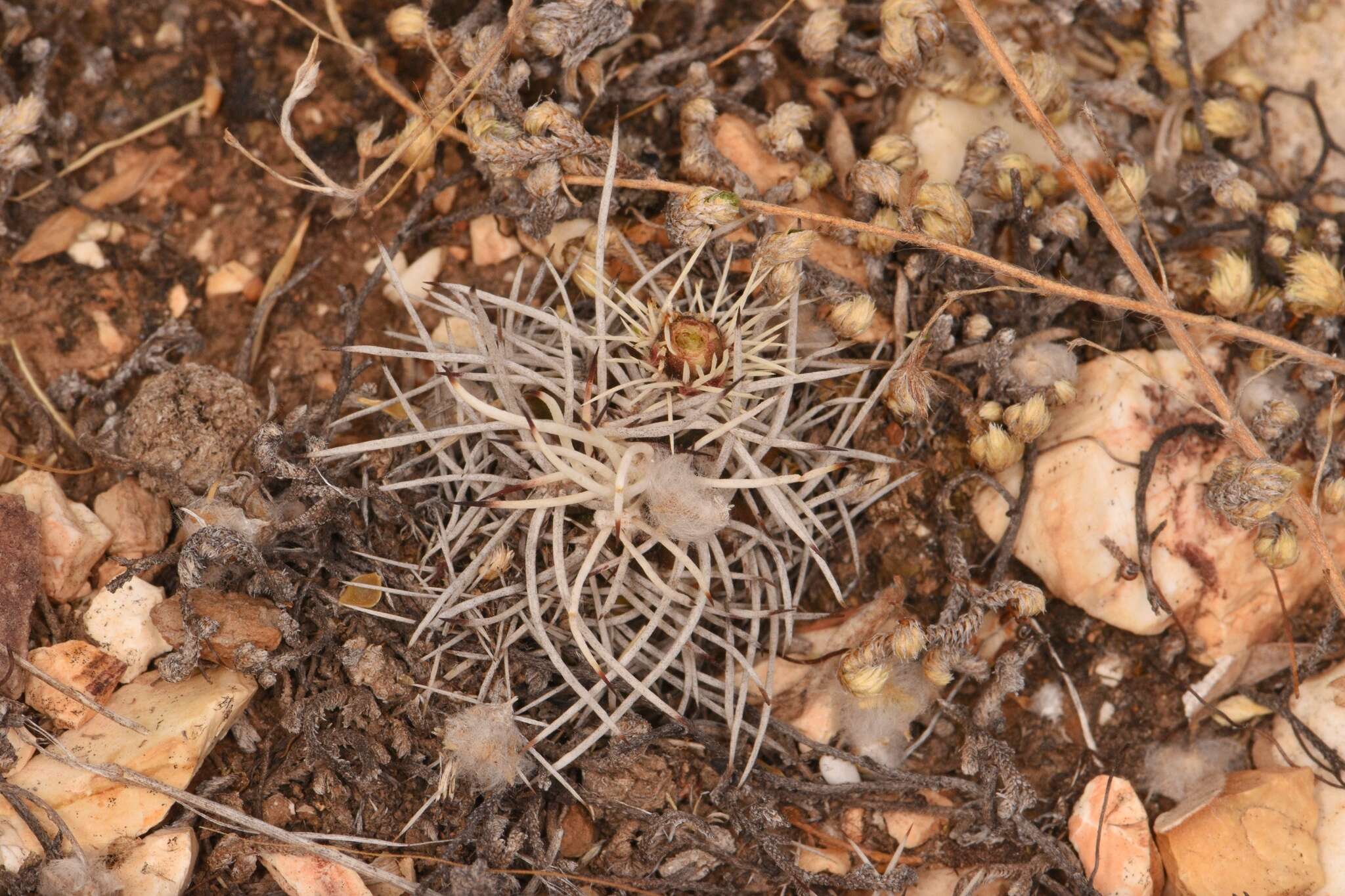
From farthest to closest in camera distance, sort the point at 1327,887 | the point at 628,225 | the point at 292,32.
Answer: the point at 292,32, the point at 628,225, the point at 1327,887

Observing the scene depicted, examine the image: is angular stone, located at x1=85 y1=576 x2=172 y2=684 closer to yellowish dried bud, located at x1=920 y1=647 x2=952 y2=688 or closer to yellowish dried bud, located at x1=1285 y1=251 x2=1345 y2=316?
yellowish dried bud, located at x1=920 y1=647 x2=952 y2=688

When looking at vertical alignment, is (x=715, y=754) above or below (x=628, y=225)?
below

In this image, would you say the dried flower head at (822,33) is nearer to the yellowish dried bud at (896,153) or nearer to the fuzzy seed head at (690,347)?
the yellowish dried bud at (896,153)

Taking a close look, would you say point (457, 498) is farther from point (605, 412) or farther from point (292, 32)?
point (292, 32)

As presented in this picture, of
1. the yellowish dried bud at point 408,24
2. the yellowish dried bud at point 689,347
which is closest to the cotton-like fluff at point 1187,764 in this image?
the yellowish dried bud at point 689,347

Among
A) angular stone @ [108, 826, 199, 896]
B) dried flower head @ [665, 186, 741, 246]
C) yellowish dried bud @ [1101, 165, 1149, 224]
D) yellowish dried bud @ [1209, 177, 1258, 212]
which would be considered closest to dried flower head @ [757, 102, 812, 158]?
dried flower head @ [665, 186, 741, 246]

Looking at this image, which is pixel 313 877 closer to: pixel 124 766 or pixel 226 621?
pixel 124 766

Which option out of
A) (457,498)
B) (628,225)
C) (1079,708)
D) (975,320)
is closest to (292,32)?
(628,225)
